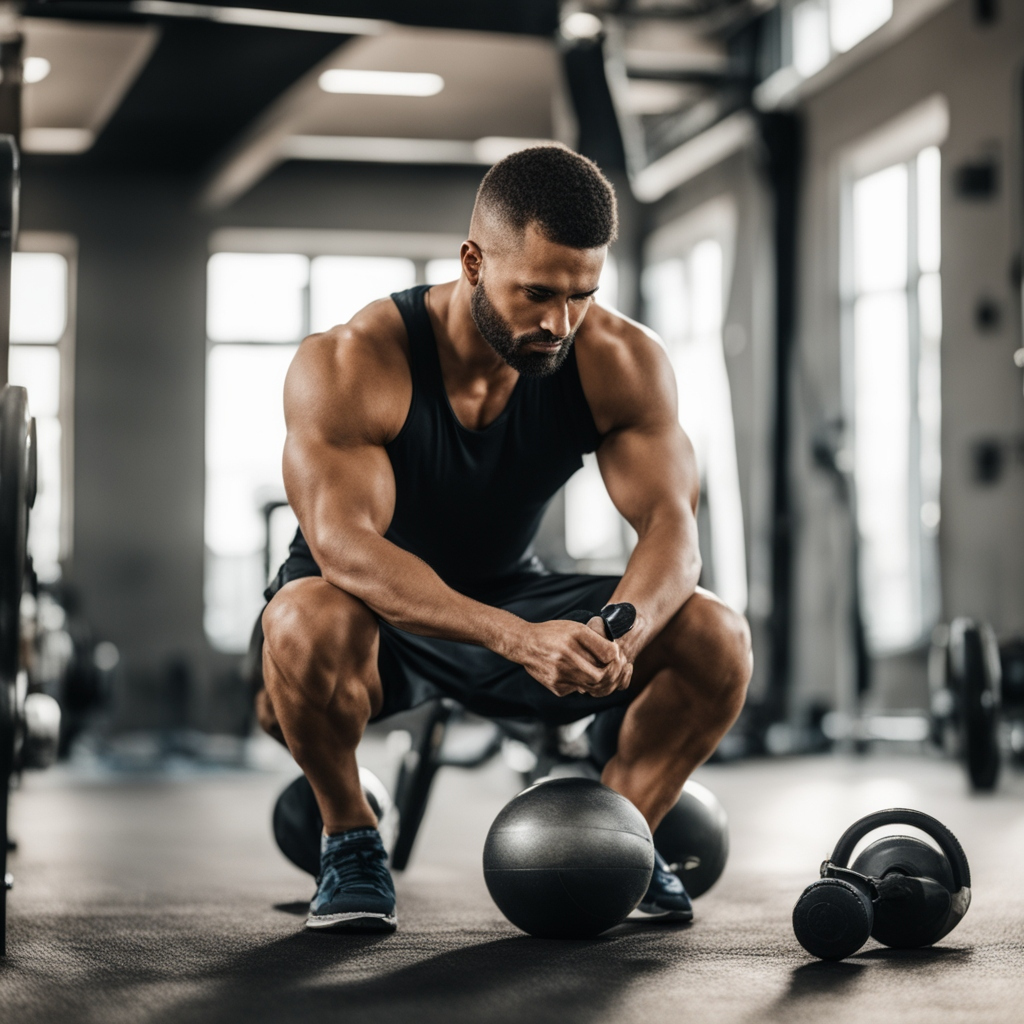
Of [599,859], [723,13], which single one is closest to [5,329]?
[599,859]

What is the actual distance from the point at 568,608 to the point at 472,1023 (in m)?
0.83

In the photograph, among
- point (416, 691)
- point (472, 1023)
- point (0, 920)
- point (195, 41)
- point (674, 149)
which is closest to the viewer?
point (472, 1023)

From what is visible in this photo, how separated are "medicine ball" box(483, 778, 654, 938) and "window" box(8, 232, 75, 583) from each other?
24.9 feet

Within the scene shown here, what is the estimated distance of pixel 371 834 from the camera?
1.97m

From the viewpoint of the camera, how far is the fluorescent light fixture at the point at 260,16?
4969mm

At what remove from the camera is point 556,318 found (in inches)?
74.1

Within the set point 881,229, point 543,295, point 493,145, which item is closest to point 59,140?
point 493,145

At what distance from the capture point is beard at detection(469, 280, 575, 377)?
1.92 metres

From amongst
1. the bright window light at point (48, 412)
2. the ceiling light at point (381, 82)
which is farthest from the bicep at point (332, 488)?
the bright window light at point (48, 412)

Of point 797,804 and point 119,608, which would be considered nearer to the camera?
point 797,804

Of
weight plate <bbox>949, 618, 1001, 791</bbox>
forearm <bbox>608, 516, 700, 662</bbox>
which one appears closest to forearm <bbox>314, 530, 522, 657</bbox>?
forearm <bbox>608, 516, 700, 662</bbox>

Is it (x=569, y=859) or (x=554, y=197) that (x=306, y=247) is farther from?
(x=569, y=859)

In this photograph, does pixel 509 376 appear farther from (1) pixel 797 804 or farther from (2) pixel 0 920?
(1) pixel 797 804

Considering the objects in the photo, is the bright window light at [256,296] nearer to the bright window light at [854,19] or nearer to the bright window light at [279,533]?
the bright window light at [279,533]
